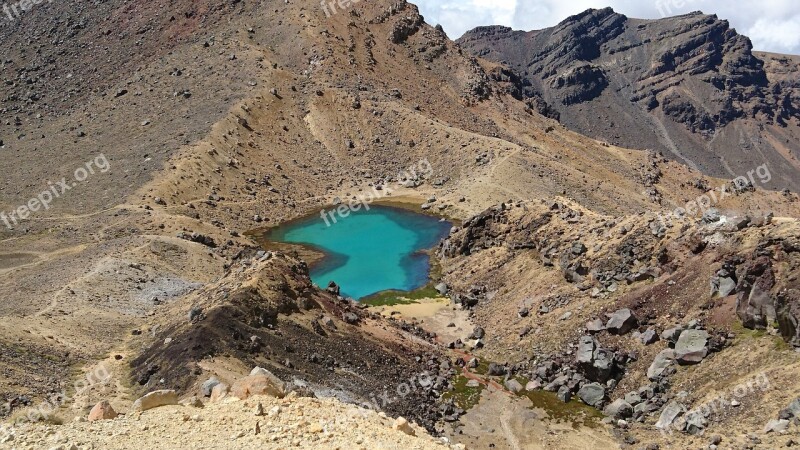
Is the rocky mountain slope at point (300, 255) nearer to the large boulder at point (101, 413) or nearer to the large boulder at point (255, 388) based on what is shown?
the large boulder at point (101, 413)

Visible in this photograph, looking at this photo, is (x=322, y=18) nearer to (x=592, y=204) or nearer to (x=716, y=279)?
(x=592, y=204)

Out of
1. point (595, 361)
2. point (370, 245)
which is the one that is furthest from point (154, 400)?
point (370, 245)

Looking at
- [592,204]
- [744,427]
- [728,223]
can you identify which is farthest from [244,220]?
[744,427]

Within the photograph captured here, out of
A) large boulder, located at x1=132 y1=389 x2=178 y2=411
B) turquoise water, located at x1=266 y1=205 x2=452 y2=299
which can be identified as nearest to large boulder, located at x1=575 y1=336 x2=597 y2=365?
turquoise water, located at x1=266 y1=205 x2=452 y2=299

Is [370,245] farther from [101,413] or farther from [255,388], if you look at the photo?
[101,413]

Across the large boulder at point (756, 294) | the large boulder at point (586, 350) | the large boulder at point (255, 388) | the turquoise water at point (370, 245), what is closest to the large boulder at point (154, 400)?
the large boulder at point (255, 388)

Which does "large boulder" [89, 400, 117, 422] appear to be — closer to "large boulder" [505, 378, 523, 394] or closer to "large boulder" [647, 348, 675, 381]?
"large boulder" [505, 378, 523, 394]
